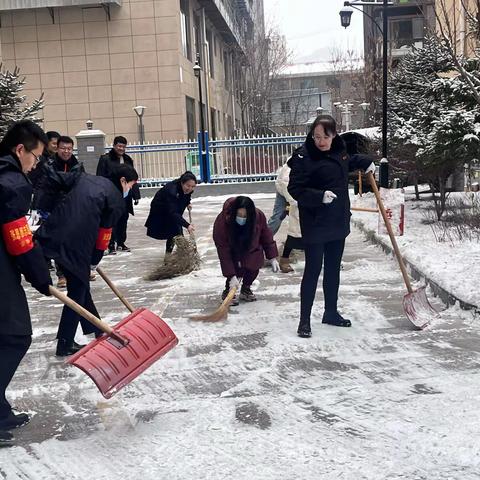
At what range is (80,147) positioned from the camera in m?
19.0

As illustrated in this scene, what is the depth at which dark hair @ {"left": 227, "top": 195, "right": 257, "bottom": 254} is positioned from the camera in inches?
237

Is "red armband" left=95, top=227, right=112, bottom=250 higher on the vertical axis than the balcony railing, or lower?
lower

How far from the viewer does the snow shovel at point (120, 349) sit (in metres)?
3.59

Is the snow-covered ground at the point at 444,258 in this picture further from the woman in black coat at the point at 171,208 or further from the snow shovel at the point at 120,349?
the snow shovel at the point at 120,349

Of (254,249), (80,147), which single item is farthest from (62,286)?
(80,147)

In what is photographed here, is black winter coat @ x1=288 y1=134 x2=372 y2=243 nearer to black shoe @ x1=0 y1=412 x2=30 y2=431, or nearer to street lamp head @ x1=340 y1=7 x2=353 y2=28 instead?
black shoe @ x1=0 y1=412 x2=30 y2=431

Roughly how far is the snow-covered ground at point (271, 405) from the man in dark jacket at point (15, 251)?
1.50 ft

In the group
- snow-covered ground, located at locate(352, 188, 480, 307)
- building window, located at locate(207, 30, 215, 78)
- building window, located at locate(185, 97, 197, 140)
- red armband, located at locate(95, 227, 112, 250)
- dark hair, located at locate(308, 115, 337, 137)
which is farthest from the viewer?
building window, located at locate(207, 30, 215, 78)

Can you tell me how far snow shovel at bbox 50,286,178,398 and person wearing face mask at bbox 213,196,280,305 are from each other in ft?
6.93

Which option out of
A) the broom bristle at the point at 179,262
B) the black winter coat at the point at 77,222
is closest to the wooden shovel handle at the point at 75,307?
the black winter coat at the point at 77,222

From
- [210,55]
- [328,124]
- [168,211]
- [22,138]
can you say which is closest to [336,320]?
[328,124]

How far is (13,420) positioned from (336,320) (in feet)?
9.01

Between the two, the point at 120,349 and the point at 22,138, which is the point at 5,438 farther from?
the point at 22,138

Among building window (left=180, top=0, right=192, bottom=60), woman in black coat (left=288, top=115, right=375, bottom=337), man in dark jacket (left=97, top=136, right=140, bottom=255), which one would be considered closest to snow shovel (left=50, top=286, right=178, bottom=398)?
woman in black coat (left=288, top=115, right=375, bottom=337)
